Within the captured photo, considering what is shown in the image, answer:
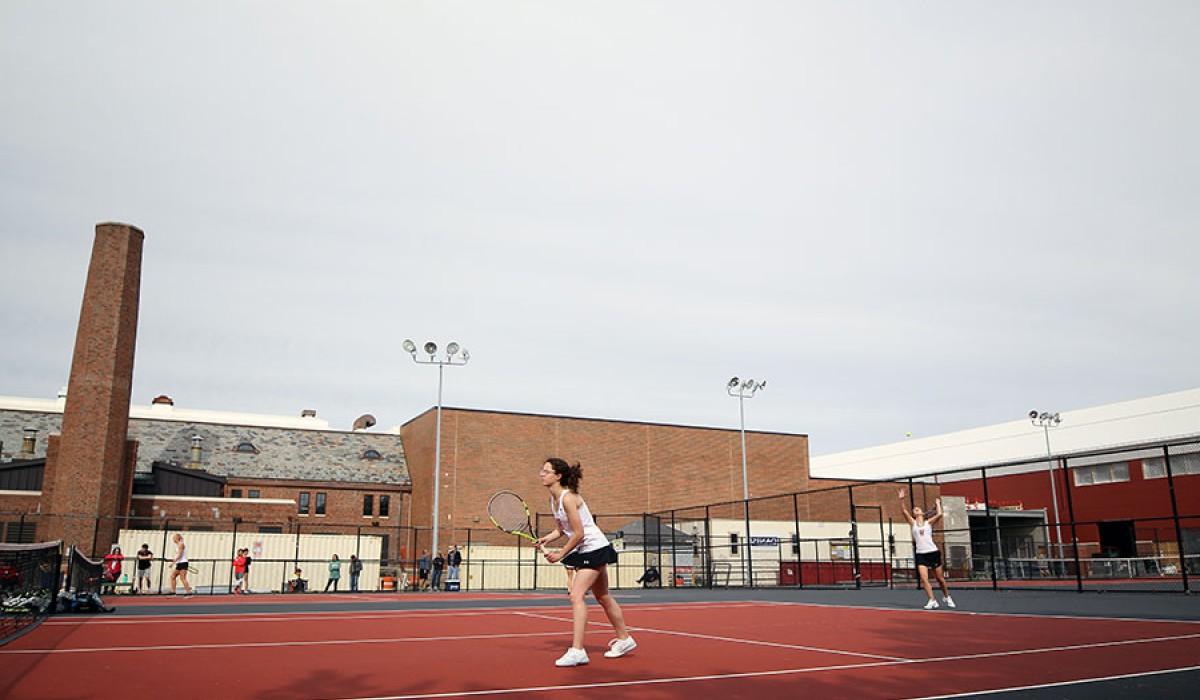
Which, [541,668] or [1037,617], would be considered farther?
A: [1037,617]

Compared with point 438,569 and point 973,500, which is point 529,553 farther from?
point 973,500

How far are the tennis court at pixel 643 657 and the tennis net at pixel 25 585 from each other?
0.37 metres

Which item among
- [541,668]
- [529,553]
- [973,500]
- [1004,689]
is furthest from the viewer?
[973,500]

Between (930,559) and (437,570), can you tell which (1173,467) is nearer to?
(437,570)

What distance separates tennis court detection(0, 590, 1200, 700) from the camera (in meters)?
5.97

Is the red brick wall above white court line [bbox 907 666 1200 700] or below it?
above

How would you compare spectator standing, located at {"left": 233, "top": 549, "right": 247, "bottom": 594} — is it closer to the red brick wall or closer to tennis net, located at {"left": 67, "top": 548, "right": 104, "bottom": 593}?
tennis net, located at {"left": 67, "top": 548, "right": 104, "bottom": 593}

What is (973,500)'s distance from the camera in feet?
203

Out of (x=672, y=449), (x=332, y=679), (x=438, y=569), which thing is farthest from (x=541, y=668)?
(x=672, y=449)

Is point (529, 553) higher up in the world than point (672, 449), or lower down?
lower down

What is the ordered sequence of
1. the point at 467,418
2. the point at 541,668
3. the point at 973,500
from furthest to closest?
the point at 973,500 → the point at 467,418 → the point at 541,668

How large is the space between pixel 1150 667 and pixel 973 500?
60.0 metres

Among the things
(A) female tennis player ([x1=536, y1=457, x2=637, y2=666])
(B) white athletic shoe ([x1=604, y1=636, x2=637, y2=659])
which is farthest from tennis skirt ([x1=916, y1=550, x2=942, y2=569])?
(A) female tennis player ([x1=536, y1=457, x2=637, y2=666])

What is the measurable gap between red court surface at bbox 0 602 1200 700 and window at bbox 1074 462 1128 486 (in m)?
44.8
